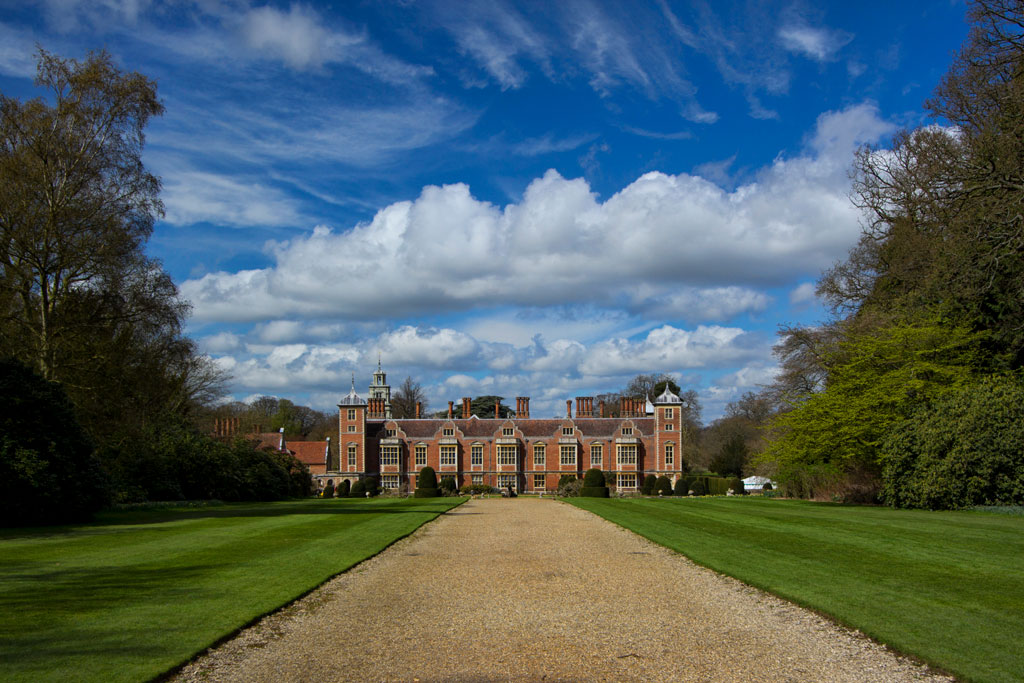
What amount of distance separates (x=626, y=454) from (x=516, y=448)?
8795mm

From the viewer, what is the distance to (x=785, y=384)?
3838 cm

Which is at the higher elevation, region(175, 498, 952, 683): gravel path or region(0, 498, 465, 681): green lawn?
region(0, 498, 465, 681): green lawn

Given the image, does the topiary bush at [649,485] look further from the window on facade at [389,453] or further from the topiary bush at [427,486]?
the window on facade at [389,453]

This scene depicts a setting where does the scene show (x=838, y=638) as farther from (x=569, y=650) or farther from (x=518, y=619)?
(x=518, y=619)

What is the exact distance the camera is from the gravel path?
6242 mm

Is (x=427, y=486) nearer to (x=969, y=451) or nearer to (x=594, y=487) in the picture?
(x=594, y=487)

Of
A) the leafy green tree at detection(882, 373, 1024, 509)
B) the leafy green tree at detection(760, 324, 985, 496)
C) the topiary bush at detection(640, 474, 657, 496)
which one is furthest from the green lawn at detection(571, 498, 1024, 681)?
the topiary bush at detection(640, 474, 657, 496)

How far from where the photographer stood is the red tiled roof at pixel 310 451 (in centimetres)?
6688

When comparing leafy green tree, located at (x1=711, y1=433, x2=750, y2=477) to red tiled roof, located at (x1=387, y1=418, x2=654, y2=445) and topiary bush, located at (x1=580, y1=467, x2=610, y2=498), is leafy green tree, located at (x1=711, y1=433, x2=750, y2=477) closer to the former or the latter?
red tiled roof, located at (x1=387, y1=418, x2=654, y2=445)

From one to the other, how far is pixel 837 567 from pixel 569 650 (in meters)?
5.60

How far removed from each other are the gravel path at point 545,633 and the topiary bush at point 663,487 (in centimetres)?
4250

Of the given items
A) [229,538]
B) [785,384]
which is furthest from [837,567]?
[785,384]

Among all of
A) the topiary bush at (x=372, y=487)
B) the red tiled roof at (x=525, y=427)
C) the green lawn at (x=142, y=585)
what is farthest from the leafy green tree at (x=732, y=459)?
the green lawn at (x=142, y=585)

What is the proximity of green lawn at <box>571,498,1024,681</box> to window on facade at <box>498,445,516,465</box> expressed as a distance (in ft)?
138
